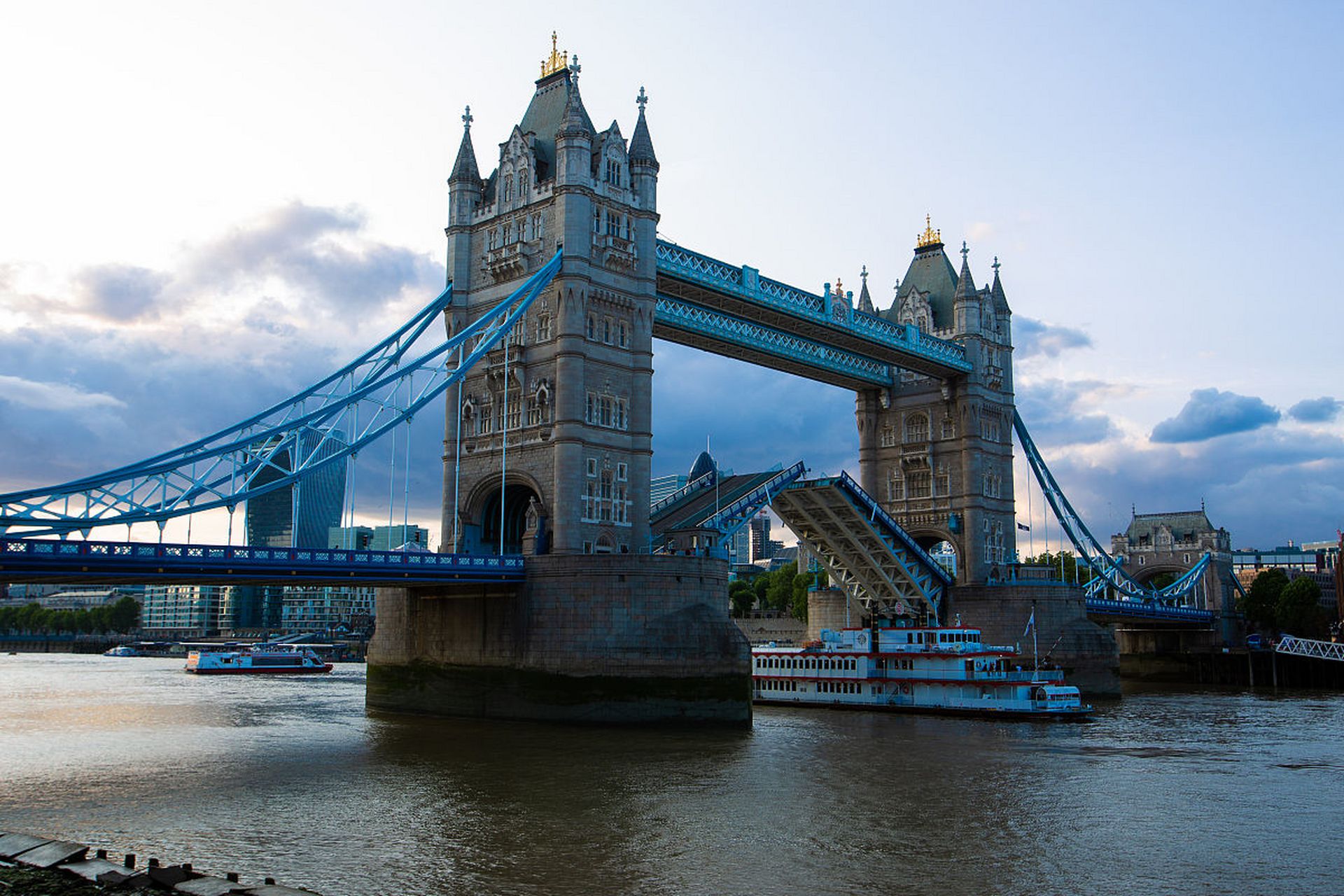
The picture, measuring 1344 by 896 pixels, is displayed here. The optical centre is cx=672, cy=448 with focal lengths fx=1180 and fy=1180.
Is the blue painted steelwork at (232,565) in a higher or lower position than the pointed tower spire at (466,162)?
lower

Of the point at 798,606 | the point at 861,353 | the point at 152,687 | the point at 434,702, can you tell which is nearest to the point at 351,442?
the point at 434,702

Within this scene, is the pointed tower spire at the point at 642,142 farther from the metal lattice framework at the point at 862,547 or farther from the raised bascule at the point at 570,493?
the metal lattice framework at the point at 862,547

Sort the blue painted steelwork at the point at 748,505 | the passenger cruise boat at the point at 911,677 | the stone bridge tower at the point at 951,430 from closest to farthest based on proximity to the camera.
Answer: the passenger cruise boat at the point at 911,677 < the blue painted steelwork at the point at 748,505 < the stone bridge tower at the point at 951,430

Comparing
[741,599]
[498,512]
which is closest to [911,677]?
[498,512]

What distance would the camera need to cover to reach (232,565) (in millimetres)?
37875

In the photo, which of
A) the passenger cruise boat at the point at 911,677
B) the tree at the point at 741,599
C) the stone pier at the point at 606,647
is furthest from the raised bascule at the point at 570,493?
the tree at the point at 741,599

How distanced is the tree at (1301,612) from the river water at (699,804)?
59470mm

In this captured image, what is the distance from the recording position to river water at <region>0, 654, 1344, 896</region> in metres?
21.6

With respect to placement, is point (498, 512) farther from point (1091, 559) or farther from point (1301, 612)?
point (1301, 612)

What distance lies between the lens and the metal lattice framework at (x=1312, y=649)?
8044 centimetres

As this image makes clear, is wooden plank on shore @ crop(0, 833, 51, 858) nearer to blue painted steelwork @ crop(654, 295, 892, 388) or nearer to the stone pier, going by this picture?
the stone pier

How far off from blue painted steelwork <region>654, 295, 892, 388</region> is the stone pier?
15025mm

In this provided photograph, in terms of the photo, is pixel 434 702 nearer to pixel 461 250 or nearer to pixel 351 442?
pixel 351 442

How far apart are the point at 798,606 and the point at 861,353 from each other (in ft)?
172
